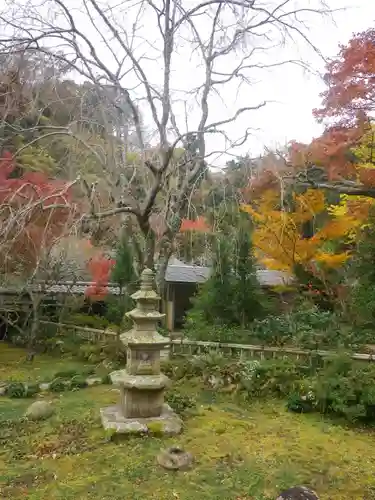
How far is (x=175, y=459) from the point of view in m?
5.58

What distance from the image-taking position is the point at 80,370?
1069cm

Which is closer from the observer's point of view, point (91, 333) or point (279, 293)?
point (91, 333)

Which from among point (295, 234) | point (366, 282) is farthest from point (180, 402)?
point (295, 234)

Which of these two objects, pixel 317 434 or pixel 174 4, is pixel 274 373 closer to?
pixel 317 434

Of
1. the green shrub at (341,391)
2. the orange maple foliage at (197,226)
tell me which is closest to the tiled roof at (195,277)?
the orange maple foliage at (197,226)

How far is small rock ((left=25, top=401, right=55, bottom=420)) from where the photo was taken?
7422 millimetres

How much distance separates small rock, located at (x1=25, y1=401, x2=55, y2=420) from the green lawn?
199mm

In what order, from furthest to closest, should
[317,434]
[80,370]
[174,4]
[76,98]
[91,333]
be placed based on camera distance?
[91,333]
[80,370]
[76,98]
[174,4]
[317,434]

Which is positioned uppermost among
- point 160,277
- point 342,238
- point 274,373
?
point 342,238

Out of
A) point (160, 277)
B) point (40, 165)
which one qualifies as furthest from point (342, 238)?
point (40, 165)

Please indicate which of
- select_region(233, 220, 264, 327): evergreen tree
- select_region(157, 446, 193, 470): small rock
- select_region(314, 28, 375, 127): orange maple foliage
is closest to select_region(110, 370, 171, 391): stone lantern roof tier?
select_region(157, 446, 193, 470): small rock

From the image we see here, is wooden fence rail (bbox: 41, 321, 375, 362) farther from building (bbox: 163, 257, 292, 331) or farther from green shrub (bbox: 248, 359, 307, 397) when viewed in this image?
building (bbox: 163, 257, 292, 331)

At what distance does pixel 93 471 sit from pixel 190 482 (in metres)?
1.18

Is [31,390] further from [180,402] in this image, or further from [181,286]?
[181,286]
